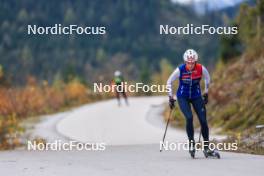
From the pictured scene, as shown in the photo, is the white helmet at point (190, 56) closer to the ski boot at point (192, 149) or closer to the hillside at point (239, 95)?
the ski boot at point (192, 149)

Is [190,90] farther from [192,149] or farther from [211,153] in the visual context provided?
[211,153]

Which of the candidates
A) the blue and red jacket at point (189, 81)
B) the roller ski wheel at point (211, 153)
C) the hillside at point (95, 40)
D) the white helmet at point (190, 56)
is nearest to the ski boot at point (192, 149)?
the roller ski wheel at point (211, 153)

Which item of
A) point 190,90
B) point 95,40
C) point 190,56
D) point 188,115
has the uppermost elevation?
point 95,40

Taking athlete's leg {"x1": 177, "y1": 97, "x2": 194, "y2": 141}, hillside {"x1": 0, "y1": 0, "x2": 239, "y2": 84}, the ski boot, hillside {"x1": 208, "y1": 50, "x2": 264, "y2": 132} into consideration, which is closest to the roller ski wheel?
the ski boot

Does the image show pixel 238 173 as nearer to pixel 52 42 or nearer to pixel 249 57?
pixel 249 57

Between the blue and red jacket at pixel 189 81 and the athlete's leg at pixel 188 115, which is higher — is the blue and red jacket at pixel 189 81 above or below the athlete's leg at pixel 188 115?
above

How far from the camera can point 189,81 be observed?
11828 mm

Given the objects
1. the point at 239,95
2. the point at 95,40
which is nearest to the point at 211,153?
the point at 239,95

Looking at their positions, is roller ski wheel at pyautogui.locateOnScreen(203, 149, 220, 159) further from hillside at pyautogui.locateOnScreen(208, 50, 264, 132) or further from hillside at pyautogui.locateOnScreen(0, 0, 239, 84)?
hillside at pyautogui.locateOnScreen(0, 0, 239, 84)

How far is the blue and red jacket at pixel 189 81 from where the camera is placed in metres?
11.8

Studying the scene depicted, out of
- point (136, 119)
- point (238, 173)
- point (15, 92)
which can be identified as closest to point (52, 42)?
point (15, 92)

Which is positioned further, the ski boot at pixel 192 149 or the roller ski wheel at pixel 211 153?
the ski boot at pixel 192 149

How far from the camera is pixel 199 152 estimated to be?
13.2 metres

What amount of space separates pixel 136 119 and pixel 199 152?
13.3 meters
